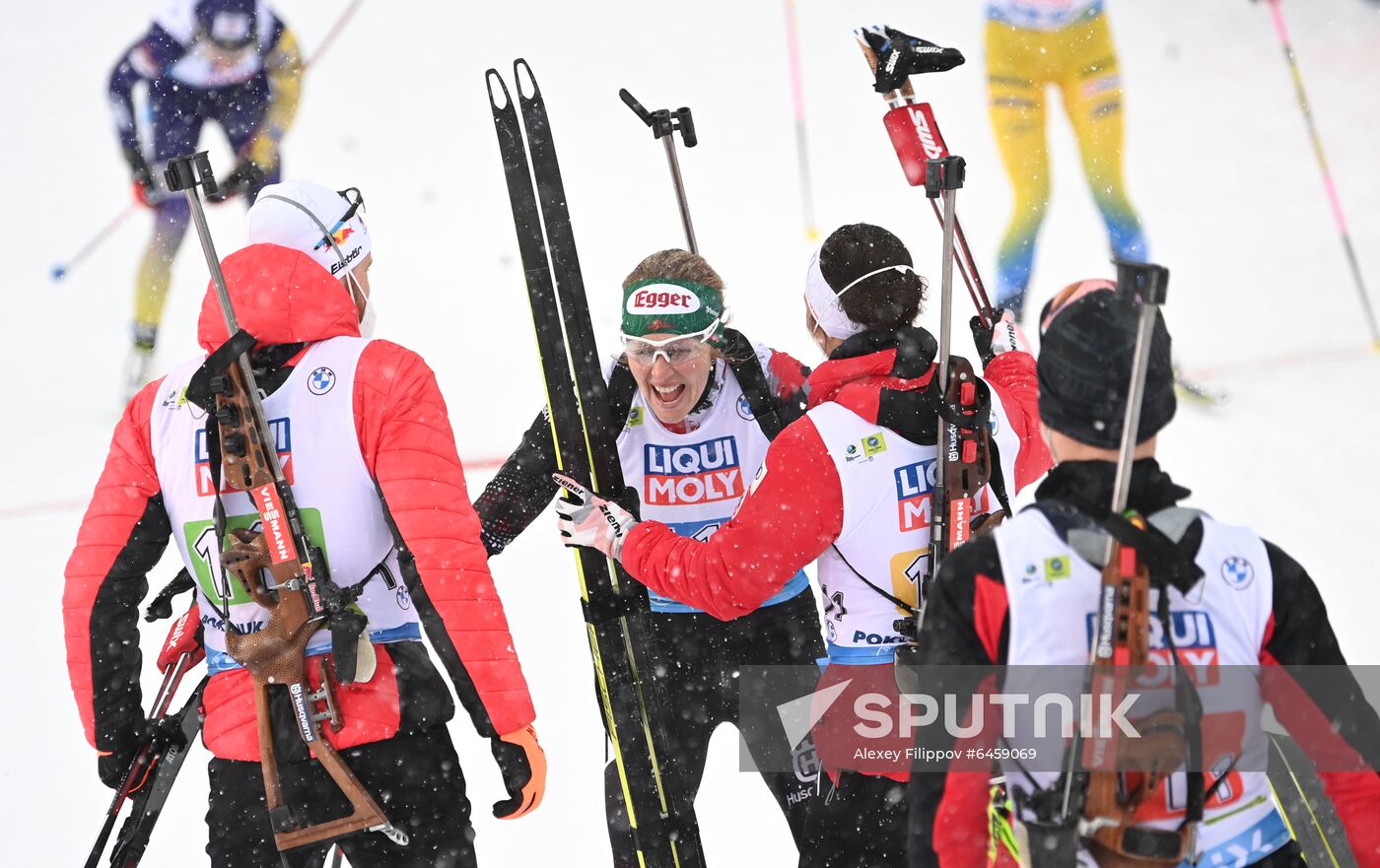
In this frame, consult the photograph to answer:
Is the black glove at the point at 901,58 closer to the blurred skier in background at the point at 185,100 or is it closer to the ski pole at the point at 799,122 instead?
the ski pole at the point at 799,122

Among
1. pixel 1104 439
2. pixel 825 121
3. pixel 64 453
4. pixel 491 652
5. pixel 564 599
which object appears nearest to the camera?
pixel 1104 439

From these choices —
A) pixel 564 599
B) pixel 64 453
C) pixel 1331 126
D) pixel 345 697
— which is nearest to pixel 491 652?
pixel 345 697

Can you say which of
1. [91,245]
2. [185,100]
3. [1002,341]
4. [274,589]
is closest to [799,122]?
[185,100]

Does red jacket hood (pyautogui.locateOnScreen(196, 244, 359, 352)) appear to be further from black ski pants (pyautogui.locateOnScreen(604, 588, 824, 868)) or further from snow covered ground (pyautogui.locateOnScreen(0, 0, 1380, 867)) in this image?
snow covered ground (pyautogui.locateOnScreen(0, 0, 1380, 867))

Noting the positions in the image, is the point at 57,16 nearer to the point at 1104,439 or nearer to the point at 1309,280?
the point at 1309,280

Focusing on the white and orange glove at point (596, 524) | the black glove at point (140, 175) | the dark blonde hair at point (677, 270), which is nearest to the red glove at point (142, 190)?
the black glove at point (140, 175)

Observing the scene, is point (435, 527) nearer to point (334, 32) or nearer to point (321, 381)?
point (321, 381)

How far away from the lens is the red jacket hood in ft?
6.62

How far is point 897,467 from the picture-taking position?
2.05 metres

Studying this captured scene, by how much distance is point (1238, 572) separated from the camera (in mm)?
1443

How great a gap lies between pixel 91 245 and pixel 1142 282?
261 inches

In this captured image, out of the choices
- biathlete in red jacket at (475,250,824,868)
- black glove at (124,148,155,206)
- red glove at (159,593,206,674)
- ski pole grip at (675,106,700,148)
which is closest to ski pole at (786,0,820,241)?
black glove at (124,148,155,206)

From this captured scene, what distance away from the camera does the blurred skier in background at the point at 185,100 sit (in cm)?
592

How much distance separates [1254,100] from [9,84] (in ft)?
24.9
